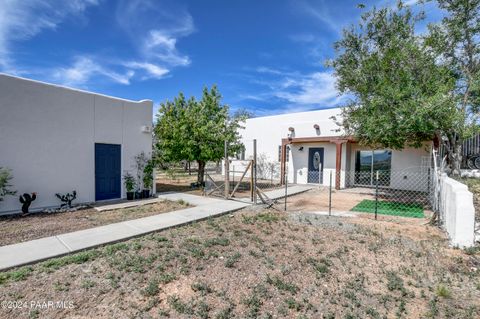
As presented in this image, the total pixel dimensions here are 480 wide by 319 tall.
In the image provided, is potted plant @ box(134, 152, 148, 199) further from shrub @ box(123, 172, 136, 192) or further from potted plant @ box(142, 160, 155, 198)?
shrub @ box(123, 172, 136, 192)

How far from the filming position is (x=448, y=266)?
13.9 ft

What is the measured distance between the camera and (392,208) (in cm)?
889

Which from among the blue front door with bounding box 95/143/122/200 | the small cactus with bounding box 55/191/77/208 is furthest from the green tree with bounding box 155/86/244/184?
the small cactus with bounding box 55/191/77/208

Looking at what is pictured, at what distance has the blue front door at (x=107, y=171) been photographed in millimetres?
9445

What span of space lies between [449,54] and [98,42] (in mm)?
13453

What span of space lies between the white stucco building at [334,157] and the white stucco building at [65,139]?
9022mm

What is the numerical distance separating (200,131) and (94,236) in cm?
795

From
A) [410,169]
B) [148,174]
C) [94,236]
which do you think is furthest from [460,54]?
[148,174]

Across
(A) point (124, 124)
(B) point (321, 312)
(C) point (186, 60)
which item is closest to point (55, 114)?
(A) point (124, 124)

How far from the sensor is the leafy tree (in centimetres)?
738

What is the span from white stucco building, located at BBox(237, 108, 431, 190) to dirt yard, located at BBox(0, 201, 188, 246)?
353 inches

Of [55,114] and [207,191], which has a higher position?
[55,114]

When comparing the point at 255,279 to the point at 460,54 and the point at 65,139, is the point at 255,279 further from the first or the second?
the point at 460,54

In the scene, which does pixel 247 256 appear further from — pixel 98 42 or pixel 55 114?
pixel 98 42
